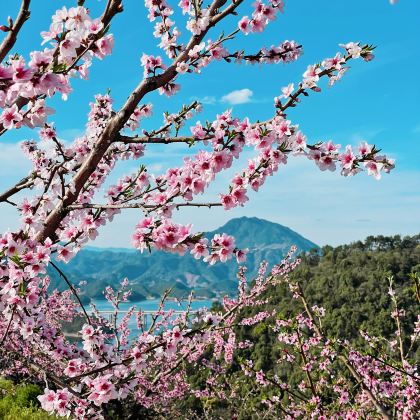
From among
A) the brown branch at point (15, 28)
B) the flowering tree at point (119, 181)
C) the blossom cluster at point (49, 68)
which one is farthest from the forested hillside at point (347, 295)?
the brown branch at point (15, 28)

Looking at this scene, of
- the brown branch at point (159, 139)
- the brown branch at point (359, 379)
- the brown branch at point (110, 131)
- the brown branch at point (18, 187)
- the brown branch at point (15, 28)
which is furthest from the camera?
the brown branch at point (359, 379)

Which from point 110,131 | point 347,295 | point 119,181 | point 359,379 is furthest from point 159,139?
point 347,295

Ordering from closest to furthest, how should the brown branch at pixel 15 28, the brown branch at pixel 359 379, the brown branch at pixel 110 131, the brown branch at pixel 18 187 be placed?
the brown branch at pixel 15 28
the brown branch at pixel 110 131
the brown branch at pixel 18 187
the brown branch at pixel 359 379

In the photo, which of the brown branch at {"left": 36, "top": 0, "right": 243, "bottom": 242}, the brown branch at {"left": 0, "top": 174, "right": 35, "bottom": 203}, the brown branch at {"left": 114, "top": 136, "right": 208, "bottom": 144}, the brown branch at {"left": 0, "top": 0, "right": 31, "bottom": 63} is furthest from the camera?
the brown branch at {"left": 0, "top": 174, "right": 35, "bottom": 203}

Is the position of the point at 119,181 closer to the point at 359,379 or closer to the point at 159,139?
the point at 159,139

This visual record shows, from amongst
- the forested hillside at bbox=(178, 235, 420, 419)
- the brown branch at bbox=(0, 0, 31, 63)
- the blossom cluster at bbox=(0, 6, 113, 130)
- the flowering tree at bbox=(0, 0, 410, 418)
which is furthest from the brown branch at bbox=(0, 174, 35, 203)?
the forested hillside at bbox=(178, 235, 420, 419)

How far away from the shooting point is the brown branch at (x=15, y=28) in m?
2.38

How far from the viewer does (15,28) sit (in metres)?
2.44

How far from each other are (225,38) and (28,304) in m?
3.09

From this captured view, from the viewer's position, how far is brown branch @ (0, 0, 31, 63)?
7.82ft

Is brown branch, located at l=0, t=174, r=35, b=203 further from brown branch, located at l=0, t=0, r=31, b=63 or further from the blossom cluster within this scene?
brown branch, located at l=0, t=0, r=31, b=63

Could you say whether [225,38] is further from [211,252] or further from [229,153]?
[211,252]

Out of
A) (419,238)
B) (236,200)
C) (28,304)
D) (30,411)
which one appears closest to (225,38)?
(236,200)

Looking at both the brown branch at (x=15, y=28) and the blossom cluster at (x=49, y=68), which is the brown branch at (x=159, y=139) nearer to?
the blossom cluster at (x=49, y=68)
